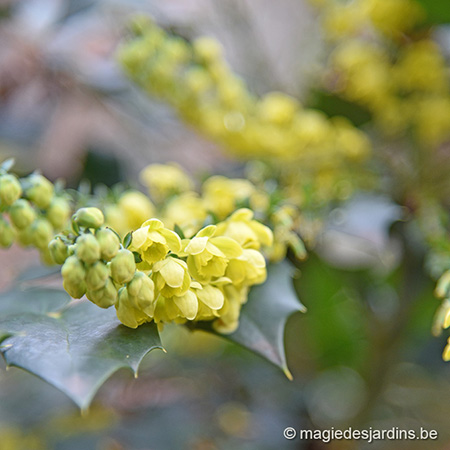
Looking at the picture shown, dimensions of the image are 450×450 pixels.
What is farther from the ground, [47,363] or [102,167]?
[47,363]

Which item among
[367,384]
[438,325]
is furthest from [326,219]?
[367,384]

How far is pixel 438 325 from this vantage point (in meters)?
0.47

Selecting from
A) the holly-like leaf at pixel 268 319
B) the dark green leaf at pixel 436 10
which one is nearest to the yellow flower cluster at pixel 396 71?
the dark green leaf at pixel 436 10

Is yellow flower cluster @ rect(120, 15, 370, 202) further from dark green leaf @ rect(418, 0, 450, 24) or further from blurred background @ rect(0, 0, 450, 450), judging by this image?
dark green leaf @ rect(418, 0, 450, 24)

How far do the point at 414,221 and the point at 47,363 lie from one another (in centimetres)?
59

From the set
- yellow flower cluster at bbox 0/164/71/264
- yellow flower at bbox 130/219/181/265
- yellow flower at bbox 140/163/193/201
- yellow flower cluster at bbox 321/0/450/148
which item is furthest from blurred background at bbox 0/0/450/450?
yellow flower at bbox 130/219/181/265

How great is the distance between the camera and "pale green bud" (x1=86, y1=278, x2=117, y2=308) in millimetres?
405

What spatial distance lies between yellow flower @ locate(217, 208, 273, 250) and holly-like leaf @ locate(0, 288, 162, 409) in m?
0.12

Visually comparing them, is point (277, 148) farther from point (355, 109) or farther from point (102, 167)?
point (102, 167)

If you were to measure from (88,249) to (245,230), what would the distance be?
16 cm

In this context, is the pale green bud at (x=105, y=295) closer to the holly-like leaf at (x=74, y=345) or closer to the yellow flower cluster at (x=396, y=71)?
→ the holly-like leaf at (x=74, y=345)

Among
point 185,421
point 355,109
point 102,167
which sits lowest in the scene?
point 185,421

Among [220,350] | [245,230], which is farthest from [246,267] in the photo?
[220,350]

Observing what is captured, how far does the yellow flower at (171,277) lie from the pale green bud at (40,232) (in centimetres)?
16
